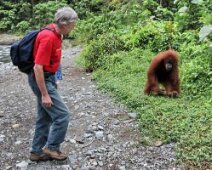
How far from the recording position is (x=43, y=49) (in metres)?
4.59

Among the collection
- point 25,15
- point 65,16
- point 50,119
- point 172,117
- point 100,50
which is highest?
point 65,16

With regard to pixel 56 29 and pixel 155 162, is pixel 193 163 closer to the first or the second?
pixel 155 162

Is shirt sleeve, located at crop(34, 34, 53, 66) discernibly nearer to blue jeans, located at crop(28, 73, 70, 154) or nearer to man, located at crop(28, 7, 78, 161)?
man, located at crop(28, 7, 78, 161)

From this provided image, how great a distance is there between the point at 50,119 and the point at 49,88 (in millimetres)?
536

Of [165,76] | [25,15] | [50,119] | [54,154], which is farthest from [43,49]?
[25,15]

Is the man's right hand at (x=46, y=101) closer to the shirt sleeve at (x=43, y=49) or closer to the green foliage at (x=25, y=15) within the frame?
the shirt sleeve at (x=43, y=49)

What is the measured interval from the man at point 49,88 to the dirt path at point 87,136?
27 centimetres

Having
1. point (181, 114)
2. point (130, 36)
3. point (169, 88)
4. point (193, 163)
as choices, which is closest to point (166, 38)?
point (130, 36)

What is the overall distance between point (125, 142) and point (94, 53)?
17.8 ft

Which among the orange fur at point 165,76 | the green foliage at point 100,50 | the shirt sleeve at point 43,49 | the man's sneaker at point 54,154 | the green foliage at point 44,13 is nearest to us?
the shirt sleeve at point 43,49

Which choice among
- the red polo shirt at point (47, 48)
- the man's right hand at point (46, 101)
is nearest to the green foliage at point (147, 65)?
the man's right hand at point (46, 101)

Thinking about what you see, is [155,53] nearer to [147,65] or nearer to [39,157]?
[147,65]

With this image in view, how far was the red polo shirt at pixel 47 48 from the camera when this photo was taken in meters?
4.60

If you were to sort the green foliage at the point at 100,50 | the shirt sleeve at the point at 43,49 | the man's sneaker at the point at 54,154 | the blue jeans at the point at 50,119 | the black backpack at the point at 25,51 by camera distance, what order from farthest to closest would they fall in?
the green foliage at the point at 100,50 → the man's sneaker at the point at 54,154 → the blue jeans at the point at 50,119 → the black backpack at the point at 25,51 → the shirt sleeve at the point at 43,49
